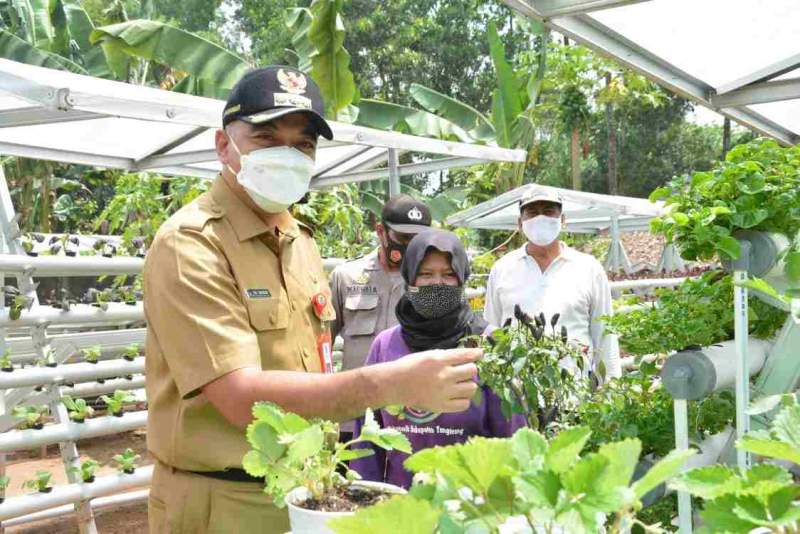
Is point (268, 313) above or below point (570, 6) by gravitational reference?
below

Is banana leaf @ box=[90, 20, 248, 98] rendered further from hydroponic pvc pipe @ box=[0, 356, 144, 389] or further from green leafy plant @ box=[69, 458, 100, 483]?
green leafy plant @ box=[69, 458, 100, 483]

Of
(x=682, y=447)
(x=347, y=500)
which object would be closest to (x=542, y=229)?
→ (x=682, y=447)

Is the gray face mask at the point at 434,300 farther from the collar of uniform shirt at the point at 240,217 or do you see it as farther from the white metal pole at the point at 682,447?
the white metal pole at the point at 682,447

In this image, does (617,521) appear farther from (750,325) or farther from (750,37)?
(750,37)

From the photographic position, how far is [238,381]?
1.33 m

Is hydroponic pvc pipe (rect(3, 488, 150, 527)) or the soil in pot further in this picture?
hydroponic pvc pipe (rect(3, 488, 150, 527))

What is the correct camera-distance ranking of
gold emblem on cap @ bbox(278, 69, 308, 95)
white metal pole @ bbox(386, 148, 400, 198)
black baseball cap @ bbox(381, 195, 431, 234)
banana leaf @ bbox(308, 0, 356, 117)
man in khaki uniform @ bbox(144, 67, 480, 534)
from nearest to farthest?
1. man in khaki uniform @ bbox(144, 67, 480, 534)
2. gold emblem on cap @ bbox(278, 69, 308, 95)
3. black baseball cap @ bbox(381, 195, 431, 234)
4. white metal pole @ bbox(386, 148, 400, 198)
5. banana leaf @ bbox(308, 0, 356, 117)

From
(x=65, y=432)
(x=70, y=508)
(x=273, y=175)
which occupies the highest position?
(x=273, y=175)

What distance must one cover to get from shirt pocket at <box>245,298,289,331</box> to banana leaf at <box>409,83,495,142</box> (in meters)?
9.73

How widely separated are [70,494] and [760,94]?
132 inches

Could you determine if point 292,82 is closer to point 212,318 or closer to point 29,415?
point 212,318

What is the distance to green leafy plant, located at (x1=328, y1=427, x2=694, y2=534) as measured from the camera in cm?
52

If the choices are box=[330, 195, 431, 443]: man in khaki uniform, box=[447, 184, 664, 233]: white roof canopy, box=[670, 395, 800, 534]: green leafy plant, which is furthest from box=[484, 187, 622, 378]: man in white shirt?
box=[447, 184, 664, 233]: white roof canopy

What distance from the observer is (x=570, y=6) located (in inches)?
93.1
